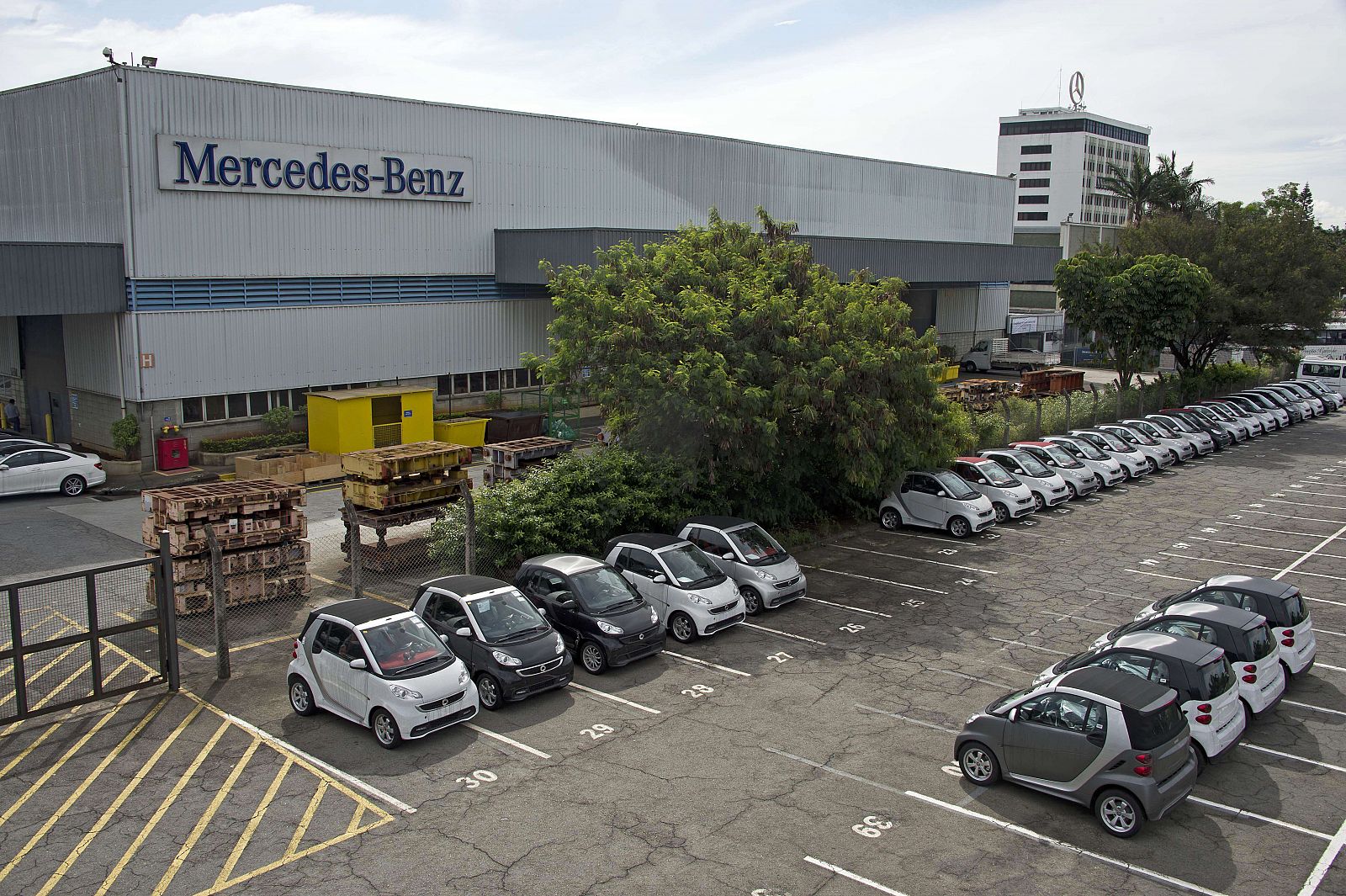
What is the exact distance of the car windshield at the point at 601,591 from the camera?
1588cm

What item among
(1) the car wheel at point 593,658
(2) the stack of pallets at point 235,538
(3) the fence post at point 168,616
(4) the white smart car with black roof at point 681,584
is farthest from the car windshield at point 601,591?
(3) the fence post at point 168,616

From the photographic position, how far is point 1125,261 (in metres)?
42.6

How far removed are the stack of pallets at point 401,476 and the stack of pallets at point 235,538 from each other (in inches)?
58.4

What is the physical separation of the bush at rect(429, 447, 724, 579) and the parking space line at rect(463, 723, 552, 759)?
5142 mm

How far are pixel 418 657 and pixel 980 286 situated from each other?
57.1 meters

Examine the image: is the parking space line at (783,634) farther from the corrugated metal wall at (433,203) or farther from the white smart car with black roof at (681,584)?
the corrugated metal wall at (433,203)

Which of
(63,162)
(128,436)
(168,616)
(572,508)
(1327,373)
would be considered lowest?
(168,616)

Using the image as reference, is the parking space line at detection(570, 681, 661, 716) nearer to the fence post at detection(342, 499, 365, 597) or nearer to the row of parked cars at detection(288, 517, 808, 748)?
the row of parked cars at detection(288, 517, 808, 748)

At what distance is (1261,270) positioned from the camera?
42562mm

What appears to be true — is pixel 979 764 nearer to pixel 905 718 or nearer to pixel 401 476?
pixel 905 718

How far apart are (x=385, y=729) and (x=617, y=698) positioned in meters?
3.34

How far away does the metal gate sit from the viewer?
43.1ft

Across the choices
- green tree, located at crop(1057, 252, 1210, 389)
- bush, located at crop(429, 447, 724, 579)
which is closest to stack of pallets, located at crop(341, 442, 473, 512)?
bush, located at crop(429, 447, 724, 579)

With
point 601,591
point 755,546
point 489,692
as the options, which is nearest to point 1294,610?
point 755,546
